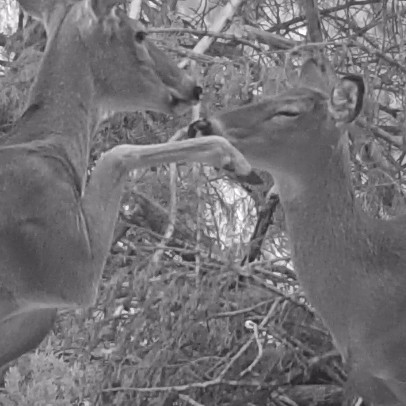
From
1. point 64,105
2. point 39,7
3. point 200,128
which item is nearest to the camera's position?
point 64,105

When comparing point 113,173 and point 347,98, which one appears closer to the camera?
point 113,173

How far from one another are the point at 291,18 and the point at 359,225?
2.07m

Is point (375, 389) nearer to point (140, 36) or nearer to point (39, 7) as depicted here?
point (140, 36)

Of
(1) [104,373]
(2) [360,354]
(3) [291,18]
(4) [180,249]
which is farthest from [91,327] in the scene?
(3) [291,18]

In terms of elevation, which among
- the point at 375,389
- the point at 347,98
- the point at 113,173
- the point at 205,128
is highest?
the point at 347,98

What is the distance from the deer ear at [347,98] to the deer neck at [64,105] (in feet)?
2.31

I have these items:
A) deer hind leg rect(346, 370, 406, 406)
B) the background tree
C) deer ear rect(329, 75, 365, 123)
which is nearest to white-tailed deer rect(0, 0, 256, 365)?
deer ear rect(329, 75, 365, 123)

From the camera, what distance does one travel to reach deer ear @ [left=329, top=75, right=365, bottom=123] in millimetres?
2973

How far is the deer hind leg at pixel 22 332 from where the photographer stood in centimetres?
258

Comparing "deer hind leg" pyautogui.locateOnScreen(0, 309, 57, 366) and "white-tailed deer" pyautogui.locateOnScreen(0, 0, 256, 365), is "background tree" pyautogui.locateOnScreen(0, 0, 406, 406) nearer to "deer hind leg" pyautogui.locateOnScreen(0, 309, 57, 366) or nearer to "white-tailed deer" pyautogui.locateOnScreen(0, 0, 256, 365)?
"deer hind leg" pyautogui.locateOnScreen(0, 309, 57, 366)

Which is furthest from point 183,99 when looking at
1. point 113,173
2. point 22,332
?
point 22,332

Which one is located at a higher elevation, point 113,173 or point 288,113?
point 288,113

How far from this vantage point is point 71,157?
2592mm

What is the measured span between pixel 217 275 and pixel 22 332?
1.16 metres
